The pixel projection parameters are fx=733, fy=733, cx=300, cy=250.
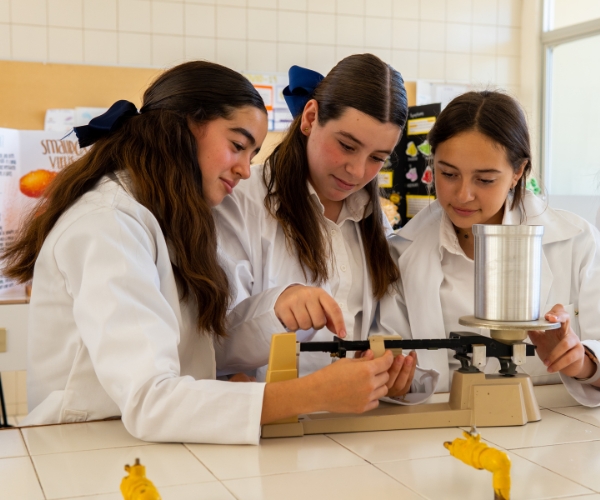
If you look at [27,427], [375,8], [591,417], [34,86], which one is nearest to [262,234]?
[27,427]

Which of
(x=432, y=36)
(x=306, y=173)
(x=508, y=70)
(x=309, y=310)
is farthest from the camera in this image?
(x=508, y=70)

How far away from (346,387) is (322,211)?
0.67 metres

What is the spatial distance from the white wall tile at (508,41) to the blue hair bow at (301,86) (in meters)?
3.00

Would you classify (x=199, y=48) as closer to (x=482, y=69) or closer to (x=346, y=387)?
(x=482, y=69)

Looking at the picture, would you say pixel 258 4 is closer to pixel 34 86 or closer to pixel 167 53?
pixel 167 53

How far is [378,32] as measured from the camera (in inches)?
165

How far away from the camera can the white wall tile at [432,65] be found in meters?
4.29

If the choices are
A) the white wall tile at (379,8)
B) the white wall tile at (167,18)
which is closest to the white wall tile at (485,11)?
the white wall tile at (379,8)

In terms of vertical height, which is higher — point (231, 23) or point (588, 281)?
point (231, 23)

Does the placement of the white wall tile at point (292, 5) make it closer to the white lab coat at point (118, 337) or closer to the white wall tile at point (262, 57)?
the white wall tile at point (262, 57)

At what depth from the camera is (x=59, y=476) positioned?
1.02 m

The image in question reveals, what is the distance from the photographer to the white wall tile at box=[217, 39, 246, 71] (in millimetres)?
3918

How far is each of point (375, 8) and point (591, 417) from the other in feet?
10.8

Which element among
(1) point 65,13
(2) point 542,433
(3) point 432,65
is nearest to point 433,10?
(3) point 432,65
